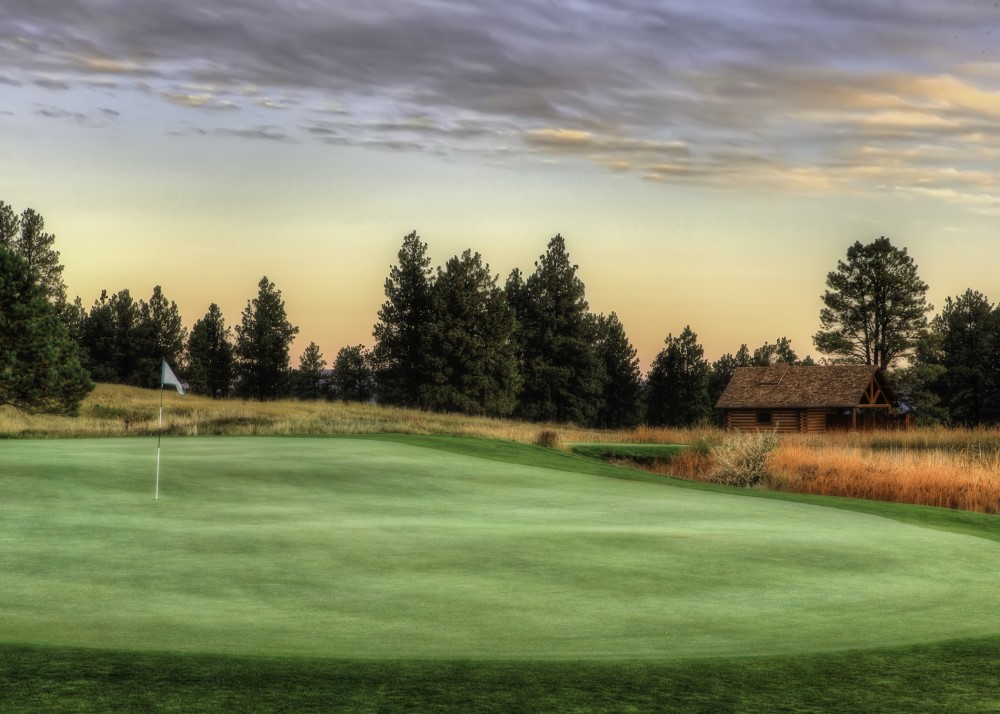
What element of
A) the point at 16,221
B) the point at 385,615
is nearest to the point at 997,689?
the point at 385,615

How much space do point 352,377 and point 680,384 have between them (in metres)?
54.4

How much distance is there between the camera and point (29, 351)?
53.2 metres

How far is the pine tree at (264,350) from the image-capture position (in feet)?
364

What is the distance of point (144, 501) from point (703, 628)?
11918 mm

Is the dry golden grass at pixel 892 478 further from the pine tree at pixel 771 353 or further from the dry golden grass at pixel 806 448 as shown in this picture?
the pine tree at pixel 771 353

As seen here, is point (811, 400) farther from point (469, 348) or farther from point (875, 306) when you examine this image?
point (469, 348)

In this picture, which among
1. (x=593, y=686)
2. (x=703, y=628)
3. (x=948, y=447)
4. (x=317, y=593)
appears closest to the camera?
(x=593, y=686)

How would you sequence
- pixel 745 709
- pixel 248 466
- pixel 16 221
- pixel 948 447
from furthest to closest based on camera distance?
pixel 16 221, pixel 948 447, pixel 248 466, pixel 745 709

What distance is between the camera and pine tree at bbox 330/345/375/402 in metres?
154

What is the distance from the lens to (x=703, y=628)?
28.7 feet

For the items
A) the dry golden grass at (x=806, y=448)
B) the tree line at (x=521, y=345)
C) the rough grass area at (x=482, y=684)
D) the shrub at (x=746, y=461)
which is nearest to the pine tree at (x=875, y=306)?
the tree line at (x=521, y=345)

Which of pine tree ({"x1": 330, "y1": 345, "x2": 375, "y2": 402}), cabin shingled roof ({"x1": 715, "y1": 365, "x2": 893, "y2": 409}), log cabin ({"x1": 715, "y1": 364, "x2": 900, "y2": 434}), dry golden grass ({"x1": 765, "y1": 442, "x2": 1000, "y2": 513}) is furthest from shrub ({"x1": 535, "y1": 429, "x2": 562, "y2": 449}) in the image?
pine tree ({"x1": 330, "y1": 345, "x2": 375, "y2": 402})

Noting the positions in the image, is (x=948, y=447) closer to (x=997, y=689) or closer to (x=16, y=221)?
(x=997, y=689)

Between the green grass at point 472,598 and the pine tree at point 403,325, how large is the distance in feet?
269
